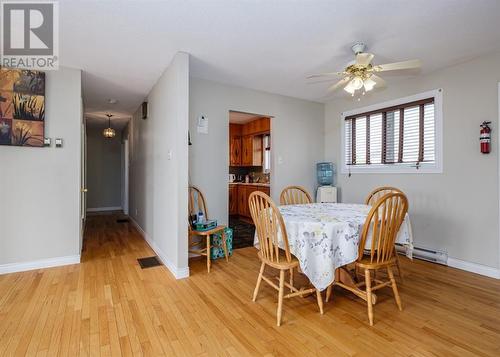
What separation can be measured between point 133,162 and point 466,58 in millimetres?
5577

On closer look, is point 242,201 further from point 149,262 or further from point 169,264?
point 169,264

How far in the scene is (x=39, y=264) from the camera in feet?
9.86

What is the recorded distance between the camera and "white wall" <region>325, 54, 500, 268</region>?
2.85m

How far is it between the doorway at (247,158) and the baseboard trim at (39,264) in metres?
2.98

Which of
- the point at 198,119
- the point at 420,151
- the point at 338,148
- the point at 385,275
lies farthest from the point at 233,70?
the point at 385,275

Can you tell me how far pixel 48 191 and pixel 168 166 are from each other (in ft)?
4.72

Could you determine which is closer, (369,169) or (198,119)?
(198,119)

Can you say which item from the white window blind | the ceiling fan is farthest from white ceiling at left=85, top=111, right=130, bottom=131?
the ceiling fan

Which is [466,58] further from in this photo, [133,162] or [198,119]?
[133,162]

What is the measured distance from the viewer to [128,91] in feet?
13.4

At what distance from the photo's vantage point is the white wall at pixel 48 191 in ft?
9.48

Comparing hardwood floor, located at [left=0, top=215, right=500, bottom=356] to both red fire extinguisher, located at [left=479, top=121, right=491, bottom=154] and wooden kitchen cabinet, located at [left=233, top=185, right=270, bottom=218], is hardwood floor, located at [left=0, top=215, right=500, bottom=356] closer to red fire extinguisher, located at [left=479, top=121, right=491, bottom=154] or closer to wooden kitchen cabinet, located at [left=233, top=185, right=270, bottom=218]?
red fire extinguisher, located at [left=479, top=121, right=491, bottom=154]

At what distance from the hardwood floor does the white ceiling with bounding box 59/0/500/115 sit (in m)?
Result: 2.37

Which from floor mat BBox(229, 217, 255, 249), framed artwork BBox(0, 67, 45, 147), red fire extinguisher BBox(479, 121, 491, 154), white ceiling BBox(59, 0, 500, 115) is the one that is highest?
white ceiling BBox(59, 0, 500, 115)
